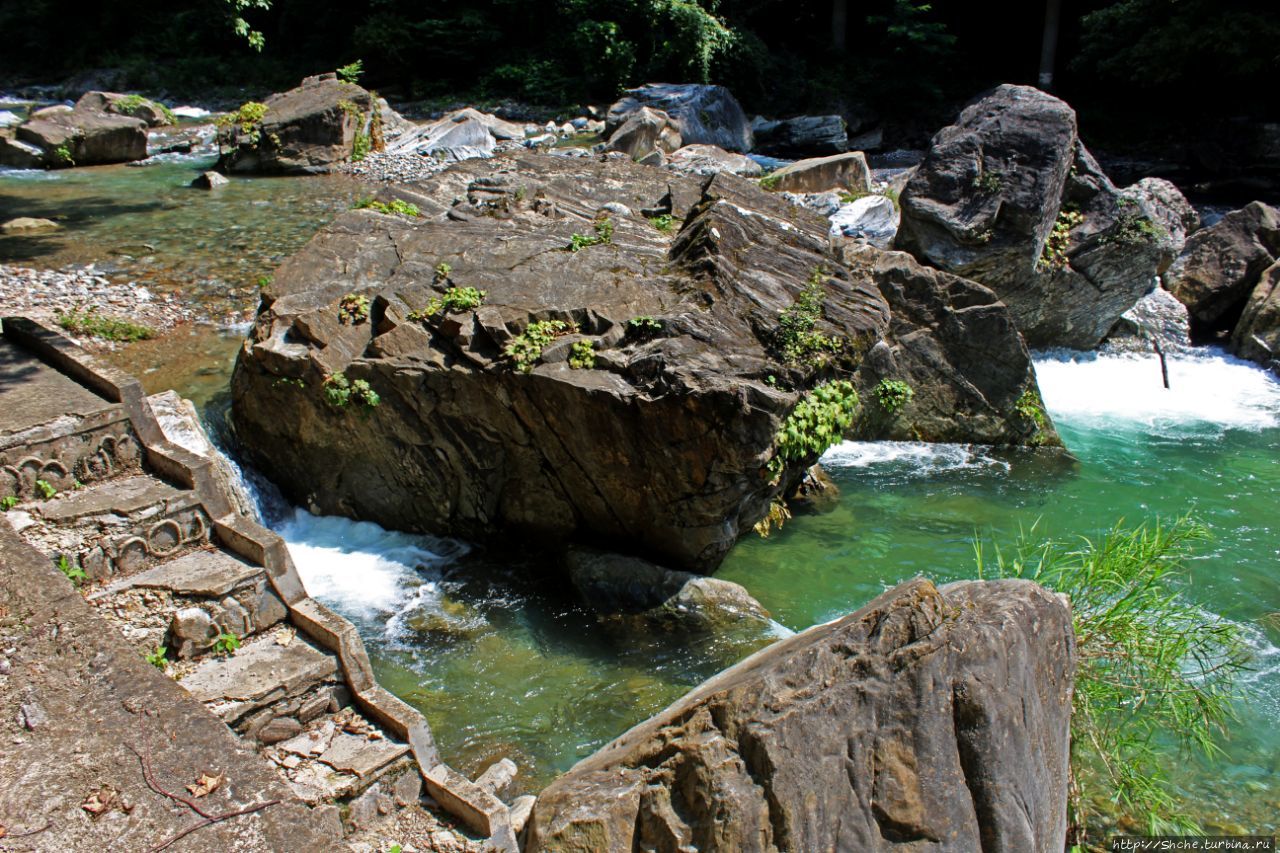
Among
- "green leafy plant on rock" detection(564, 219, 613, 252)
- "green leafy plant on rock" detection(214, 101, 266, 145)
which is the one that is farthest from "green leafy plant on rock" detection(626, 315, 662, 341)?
"green leafy plant on rock" detection(214, 101, 266, 145)

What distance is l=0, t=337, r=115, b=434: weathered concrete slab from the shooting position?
22.5 feet

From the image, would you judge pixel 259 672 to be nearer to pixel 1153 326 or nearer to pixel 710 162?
pixel 1153 326

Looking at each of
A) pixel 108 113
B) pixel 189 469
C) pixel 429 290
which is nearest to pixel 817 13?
pixel 108 113

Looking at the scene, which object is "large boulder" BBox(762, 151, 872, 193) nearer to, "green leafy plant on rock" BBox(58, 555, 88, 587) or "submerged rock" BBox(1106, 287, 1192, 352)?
"submerged rock" BBox(1106, 287, 1192, 352)

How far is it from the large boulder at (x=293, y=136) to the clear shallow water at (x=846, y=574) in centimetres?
1330

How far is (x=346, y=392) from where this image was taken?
911 centimetres

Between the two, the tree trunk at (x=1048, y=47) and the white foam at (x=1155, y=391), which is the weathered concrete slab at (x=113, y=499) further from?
the tree trunk at (x=1048, y=47)

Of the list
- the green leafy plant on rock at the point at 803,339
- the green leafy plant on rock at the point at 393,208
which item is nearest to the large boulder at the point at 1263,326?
the green leafy plant on rock at the point at 803,339

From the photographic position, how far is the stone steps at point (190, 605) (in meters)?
5.85

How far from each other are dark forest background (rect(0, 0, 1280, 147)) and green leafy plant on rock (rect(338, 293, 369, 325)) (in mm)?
20136

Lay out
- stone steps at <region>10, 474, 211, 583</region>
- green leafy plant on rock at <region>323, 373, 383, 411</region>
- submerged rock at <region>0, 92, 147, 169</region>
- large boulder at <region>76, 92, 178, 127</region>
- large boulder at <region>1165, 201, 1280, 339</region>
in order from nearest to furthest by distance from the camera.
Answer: stone steps at <region>10, 474, 211, 583</region>, green leafy plant on rock at <region>323, 373, 383, 411</region>, large boulder at <region>1165, 201, 1280, 339</region>, submerged rock at <region>0, 92, 147, 169</region>, large boulder at <region>76, 92, 178, 127</region>

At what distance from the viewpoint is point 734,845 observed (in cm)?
432

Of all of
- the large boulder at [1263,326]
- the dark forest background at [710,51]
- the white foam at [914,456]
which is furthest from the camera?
the dark forest background at [710,51]

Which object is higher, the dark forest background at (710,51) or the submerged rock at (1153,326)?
the dark forest background at (710,51)
